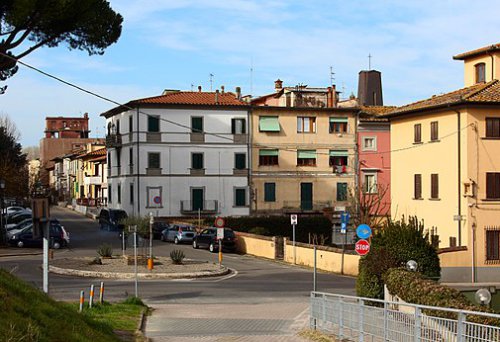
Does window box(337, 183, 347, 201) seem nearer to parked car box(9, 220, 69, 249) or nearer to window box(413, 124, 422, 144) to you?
window box(413, 124, 422, 144)

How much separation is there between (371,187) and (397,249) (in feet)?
127

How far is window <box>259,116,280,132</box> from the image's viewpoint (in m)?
61.5

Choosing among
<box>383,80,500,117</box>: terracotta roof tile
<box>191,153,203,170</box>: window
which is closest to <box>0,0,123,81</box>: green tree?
<box>383,80,500,117</box>: terracotta roof tile

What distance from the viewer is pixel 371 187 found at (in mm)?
60531

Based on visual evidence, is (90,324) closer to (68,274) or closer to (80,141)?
(68,274)

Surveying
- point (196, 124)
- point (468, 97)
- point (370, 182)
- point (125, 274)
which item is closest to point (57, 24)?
point (125, 274)

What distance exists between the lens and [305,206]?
62.8 meters

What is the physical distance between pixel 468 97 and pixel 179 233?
21.4 m

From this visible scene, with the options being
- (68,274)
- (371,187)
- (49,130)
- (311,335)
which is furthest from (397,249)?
(49,130)

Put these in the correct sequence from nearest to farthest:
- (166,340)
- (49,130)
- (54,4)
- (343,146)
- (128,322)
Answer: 1. (166,340)
2. (128,322)
3. (54,4)
4. (343,146)
5. (49,130)

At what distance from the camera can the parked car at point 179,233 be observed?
50094mm

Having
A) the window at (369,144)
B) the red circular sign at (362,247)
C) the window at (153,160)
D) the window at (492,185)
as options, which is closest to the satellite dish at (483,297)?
the red circular sign at (362,247)

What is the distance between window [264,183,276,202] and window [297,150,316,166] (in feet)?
9.74

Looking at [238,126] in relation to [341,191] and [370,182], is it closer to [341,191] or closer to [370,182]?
[341,191]
